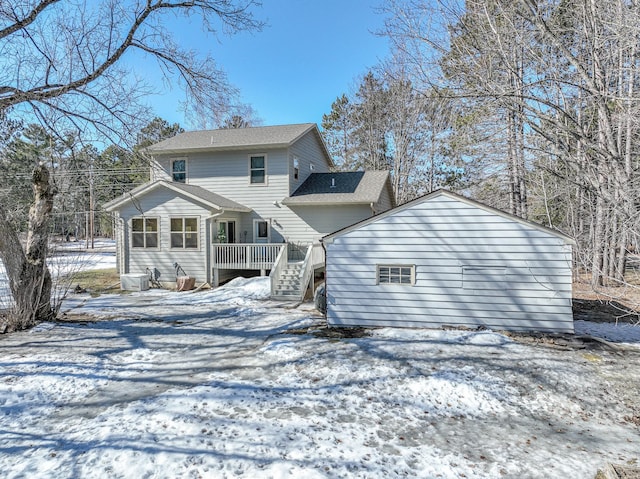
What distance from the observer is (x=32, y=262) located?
8.12 metres

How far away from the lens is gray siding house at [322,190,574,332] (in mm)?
7395

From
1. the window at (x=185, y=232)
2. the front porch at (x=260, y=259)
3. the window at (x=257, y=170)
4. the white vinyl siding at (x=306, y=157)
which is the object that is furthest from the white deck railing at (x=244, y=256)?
the window at (x=257, y=170)

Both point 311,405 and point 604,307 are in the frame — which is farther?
point 604,307

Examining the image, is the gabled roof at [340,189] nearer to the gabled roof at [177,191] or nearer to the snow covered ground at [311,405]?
the gabled roof at [177,191]

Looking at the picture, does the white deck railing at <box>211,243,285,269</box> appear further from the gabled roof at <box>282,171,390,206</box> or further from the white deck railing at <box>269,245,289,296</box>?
the gabled roof at <box>282,171,390,206</box>

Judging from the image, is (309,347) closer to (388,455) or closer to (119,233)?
(388,455)

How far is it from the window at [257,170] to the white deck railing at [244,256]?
3.43m

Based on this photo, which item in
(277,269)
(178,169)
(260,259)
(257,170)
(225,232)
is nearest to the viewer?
(277,269)

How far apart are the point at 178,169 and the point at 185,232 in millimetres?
4083

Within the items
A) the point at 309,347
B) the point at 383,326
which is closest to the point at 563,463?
the point at 309,347

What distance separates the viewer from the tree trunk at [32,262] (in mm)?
7793

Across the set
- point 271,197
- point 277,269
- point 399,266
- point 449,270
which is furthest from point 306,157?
point 449,270

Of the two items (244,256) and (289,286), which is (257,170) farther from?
(289,286)

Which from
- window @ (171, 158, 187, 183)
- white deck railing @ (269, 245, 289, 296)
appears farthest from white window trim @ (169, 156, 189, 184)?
white deck railing @ (269, 245, 289, 296)
